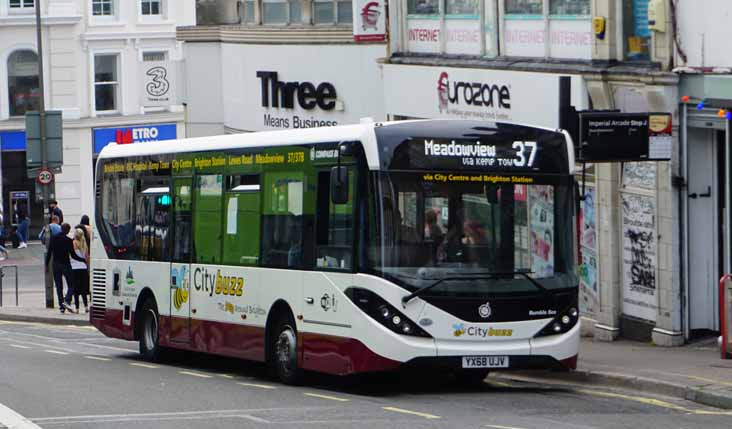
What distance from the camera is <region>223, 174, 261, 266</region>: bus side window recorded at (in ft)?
58.4

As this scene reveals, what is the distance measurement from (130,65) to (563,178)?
44.3 meters

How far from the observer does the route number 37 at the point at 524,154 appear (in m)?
16.0

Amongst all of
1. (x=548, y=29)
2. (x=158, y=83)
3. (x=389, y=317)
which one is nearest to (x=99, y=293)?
(x=548, y=29)

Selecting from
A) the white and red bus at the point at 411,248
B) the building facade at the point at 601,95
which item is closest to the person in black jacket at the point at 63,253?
the building facade at the point at 601,95

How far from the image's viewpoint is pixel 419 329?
603 inches

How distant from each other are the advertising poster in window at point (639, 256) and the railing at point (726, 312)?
8.66 ft

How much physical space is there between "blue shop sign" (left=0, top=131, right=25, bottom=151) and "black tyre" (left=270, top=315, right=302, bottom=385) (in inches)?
1548

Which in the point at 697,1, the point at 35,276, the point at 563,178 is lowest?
the point at 35,276

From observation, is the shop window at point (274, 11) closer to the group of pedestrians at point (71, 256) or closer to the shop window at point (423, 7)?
the shop window at point (423, 7)

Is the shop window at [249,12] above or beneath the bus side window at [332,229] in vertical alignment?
above

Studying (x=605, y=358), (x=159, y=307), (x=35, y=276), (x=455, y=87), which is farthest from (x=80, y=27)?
(x=605, y=358)

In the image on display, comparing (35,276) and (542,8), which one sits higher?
(542,8)

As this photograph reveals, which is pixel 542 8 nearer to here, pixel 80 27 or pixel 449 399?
pixel 449 399

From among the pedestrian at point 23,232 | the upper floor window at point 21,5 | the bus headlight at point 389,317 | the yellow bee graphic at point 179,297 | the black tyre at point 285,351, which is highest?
the upper floor window at point 21,5
